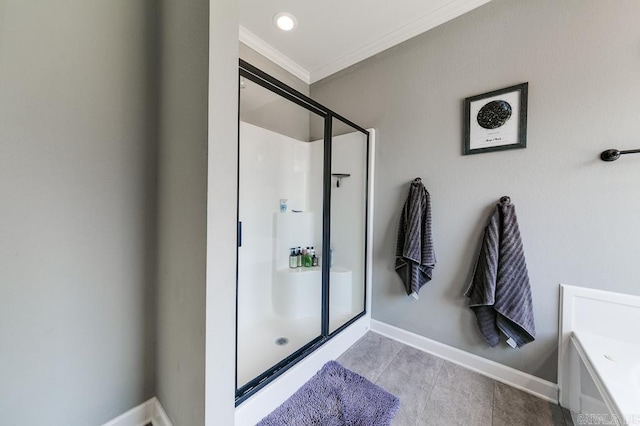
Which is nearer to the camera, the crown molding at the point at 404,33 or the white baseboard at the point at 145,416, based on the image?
the white baseboard at the point at 145,416

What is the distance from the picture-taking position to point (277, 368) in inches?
52.1

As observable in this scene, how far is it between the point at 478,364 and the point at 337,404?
3.36ft

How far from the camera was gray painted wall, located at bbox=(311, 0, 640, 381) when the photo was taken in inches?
46.3

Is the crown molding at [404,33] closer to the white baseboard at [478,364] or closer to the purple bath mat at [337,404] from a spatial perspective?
the white baseboard at [478,364]

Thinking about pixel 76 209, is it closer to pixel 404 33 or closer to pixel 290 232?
pixel 290 232

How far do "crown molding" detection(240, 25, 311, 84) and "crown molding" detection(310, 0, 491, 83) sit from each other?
0.15 m

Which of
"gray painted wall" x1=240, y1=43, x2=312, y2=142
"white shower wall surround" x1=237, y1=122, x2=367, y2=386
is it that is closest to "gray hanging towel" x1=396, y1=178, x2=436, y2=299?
"white shower wall surround" x1=237, y1=122, x2=367, y2=386

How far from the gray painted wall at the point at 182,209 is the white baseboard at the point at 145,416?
5cm

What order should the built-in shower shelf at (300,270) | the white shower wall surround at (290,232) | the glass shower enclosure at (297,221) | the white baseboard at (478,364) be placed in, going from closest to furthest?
the white baseboard at (478,364), the glass shower enclosure at (297,221), the white shower wall surround at (290,232), the built-in shower shelf at (300,270)

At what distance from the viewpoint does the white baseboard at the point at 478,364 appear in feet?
4.40

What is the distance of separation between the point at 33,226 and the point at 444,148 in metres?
2.26

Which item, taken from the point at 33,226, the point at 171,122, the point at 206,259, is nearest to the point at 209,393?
the point at 206,259

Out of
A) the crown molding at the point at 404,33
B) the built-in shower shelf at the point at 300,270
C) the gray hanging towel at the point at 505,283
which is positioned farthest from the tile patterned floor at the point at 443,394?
the crown molding at the point at 404,33

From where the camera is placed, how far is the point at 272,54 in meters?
2.13
